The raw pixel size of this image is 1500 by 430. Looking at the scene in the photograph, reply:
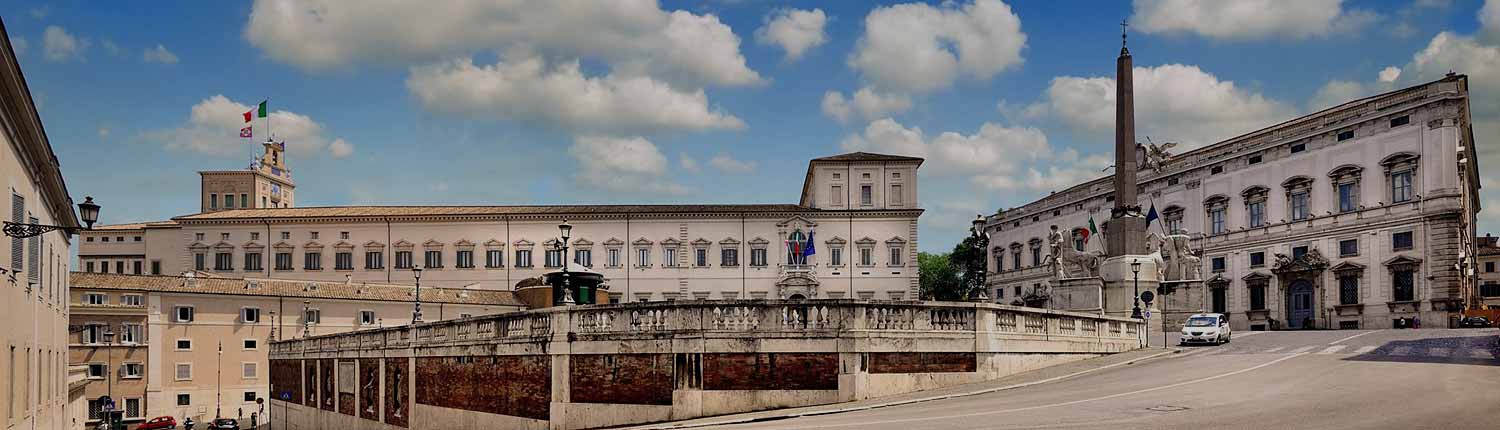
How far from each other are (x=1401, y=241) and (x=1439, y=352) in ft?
120

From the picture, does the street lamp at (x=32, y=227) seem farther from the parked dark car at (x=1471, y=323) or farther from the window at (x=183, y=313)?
the parked dark car at (x=1471, y=323)

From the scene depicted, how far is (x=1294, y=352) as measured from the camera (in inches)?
1296

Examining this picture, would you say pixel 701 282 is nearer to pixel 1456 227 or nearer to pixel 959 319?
pixel 1456 227

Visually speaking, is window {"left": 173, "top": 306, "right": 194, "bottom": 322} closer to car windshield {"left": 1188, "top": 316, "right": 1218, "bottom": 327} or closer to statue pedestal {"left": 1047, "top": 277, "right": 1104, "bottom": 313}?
statue pedestal {"left": 1047, "top": 277, "right": 1104, "bottom": 313}

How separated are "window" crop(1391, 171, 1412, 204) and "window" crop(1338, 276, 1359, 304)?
A: 5427 mm

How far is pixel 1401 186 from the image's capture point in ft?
209

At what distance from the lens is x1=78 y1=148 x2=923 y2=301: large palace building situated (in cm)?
9206

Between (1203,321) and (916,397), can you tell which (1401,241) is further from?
(916,397)

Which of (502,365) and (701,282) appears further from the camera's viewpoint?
(701,282)

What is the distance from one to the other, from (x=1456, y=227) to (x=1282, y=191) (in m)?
13.9

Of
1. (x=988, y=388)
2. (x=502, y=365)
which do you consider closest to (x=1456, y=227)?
(x=988, y=388)

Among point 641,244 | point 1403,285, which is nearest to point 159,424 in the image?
point 641,244

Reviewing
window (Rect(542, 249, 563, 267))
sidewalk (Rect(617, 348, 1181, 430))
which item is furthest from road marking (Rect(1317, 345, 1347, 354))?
window (Rect(542, 249, 563, 267))

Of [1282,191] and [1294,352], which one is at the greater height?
[1282,191]
